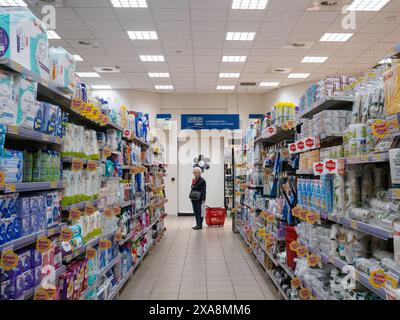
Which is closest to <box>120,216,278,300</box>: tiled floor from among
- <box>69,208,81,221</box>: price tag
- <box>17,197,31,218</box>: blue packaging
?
<box>69,208,81,221</box>: price tag

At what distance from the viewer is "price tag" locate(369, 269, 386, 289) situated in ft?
6.28

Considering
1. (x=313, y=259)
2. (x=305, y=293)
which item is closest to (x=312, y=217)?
(x=313, y=259)

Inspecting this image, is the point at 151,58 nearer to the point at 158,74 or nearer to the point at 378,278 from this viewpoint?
the point at 158,74

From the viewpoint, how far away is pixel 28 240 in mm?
2156

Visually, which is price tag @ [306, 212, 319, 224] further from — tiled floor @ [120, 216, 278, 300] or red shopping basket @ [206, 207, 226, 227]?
red shopping basket @ [206, 207, 226, 227]

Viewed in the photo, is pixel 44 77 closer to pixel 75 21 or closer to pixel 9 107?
pixel 9 107

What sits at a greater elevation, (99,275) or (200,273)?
(99,275)

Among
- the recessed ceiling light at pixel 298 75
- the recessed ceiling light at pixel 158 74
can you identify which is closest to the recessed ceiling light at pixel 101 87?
the recessed ceiling light at pixel 158 74

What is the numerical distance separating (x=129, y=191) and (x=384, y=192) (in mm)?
3707

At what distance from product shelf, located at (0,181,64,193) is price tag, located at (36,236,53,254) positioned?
Answer: 0.33 metres

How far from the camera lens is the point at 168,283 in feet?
16.5

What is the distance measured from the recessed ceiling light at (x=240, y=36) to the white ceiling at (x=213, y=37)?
12cm

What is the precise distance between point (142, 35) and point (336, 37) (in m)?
4.78
